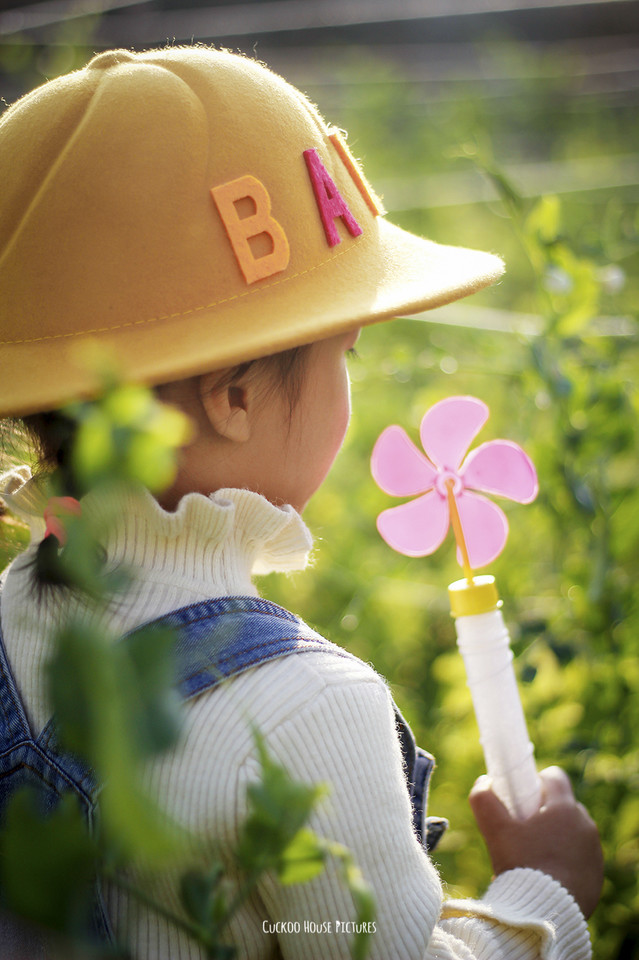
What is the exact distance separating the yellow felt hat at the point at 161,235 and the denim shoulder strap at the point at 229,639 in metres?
0.20

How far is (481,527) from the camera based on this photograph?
98cm

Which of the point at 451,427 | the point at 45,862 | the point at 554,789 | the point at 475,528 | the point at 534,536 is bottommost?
the point at 534,536

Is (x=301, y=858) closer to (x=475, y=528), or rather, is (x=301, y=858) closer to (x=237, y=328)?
(x=237, y=328)

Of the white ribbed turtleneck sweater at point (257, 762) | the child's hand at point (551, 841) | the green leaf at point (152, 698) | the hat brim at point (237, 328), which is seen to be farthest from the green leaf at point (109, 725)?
the child's hand at point (551, 841)

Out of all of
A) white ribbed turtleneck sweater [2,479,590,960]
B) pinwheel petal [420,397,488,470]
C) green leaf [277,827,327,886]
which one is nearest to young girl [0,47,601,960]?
white ribbed turtleneck sweater [2,479,590,960]

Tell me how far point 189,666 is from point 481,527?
43cm

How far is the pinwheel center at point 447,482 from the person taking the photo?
97cm

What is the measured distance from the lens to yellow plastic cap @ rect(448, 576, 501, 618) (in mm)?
921

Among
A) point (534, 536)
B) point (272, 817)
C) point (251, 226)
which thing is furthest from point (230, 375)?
point (534, 536)

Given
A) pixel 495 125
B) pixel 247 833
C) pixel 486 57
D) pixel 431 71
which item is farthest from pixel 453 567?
pixel 486 57

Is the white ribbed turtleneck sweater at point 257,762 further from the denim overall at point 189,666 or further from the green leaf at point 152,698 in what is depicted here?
the green leaf at point 152,698

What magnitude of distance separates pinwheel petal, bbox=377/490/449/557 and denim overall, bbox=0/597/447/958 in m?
0.25

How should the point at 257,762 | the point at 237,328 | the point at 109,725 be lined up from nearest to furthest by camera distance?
the point at 109,725 < the point at 257,762 < the point at 237,328

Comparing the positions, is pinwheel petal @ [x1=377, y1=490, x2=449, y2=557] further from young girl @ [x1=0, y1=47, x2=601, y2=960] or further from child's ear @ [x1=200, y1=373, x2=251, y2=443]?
child's ear @ [x1=200, y1=373, x2=251, y2=443]
